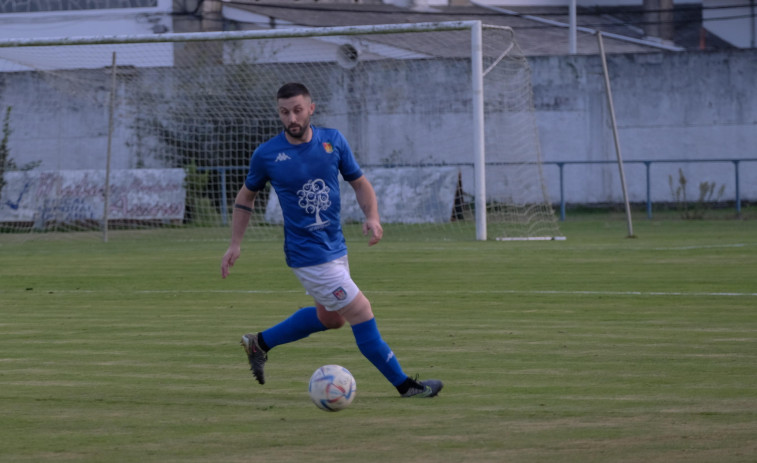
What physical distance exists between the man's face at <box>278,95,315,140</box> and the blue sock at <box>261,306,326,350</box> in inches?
43.6

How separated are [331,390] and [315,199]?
1159mm

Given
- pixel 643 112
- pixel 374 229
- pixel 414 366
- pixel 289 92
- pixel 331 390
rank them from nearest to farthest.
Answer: pixel 331 390 < pixel 289 92 < pixel 374 229 < pixel 414 366 < pixel 643 112

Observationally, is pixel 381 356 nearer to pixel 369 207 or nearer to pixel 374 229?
pixel 374 229

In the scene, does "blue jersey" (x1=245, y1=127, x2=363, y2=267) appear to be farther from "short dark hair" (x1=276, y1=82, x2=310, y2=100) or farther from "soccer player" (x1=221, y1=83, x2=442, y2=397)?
"short dark hair" (x1=276, y1=82, x2=310, y2=100)

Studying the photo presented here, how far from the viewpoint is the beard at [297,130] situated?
6535 millimetres

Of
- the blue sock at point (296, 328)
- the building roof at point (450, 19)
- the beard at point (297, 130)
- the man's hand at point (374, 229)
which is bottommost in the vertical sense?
the blue sock at point (296, 328)

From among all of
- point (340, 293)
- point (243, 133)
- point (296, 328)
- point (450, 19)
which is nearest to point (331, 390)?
point (340, 293)

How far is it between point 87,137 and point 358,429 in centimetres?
2800

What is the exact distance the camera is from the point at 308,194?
6.61 meters

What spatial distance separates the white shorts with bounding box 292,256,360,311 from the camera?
21.3 ft

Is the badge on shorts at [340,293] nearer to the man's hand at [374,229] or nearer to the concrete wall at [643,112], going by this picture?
the man's hand at [374,229]

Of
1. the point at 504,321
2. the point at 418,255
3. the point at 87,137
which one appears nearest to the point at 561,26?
the point at 87,137

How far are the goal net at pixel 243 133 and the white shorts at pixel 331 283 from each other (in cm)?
1441

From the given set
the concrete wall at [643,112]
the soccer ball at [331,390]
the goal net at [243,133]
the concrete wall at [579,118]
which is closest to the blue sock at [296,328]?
the soccer ball at [331,390]
